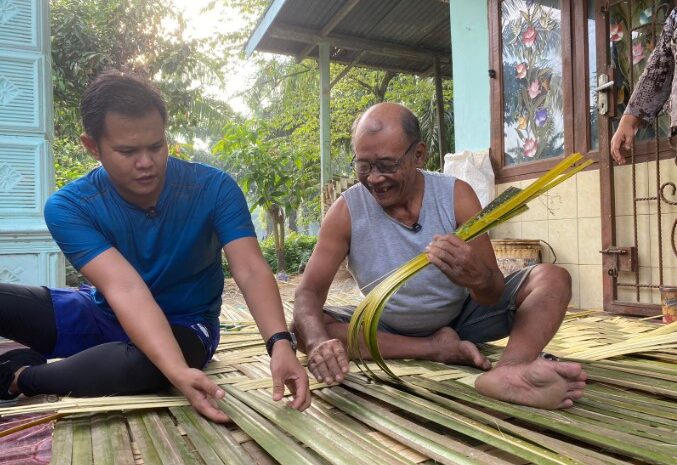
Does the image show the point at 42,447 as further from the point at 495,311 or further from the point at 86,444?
the point at 495,311

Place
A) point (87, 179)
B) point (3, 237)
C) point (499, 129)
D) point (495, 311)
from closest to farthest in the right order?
point (87, 179) → point (495, 311) → point (3, 237) → point (499, 129)

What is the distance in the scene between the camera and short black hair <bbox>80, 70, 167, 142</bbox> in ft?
5.27

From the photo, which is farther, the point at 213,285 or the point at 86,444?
the point at 213,285

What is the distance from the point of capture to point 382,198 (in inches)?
76.0

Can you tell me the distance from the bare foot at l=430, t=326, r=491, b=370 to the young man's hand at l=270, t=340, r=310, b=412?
71 centimetres

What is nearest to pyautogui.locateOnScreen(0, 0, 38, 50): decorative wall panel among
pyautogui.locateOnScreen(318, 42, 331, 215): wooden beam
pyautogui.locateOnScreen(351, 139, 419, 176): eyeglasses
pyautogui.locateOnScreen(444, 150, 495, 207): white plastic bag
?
pyautogui.locateOnScreen(351, 139, 419, 176): eyeglasses

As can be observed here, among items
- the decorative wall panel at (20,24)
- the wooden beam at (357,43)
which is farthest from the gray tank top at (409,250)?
the wooden beam at (357,43)

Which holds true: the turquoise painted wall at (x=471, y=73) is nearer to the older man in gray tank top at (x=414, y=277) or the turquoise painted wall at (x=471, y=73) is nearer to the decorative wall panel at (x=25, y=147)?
the older man in gray tank top at (x=414, y=277)

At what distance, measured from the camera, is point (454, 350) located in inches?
75.8

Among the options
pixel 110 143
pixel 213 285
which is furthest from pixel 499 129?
pixel 110 143

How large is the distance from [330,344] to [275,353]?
18 centimetres

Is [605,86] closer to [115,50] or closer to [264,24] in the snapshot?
[264,24]

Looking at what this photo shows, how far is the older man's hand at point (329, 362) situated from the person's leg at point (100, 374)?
50cm

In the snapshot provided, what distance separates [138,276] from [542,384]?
1168mm
